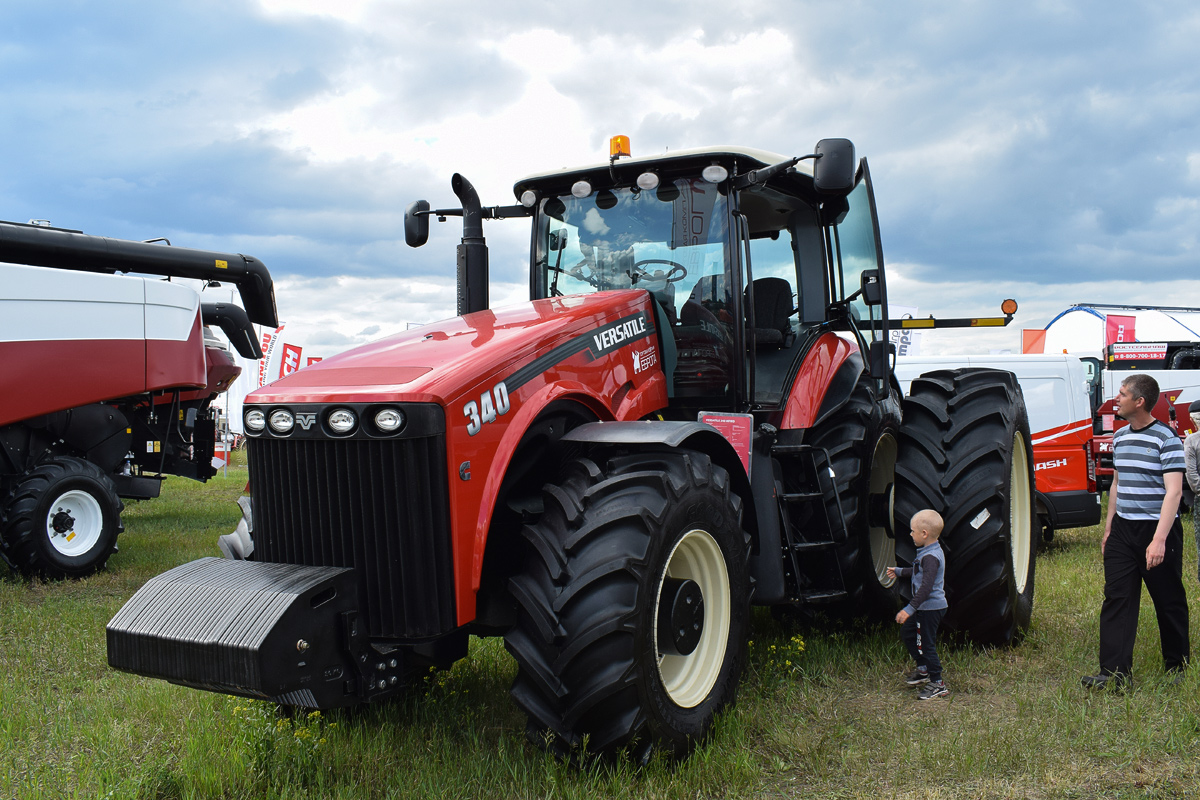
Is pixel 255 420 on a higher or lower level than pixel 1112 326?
lower

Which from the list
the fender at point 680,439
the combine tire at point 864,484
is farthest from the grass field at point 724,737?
the fender at point 680,439

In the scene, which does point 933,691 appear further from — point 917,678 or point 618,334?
point 618,334

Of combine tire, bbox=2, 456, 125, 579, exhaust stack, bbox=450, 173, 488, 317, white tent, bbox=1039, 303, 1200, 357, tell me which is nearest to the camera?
exhaust stack, bbox=450, 173, 488, 317

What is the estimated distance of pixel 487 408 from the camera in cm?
320

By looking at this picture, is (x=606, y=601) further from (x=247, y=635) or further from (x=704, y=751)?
(x=247, y=635)

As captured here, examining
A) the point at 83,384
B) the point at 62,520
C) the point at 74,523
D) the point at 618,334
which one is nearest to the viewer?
the point at 618,334

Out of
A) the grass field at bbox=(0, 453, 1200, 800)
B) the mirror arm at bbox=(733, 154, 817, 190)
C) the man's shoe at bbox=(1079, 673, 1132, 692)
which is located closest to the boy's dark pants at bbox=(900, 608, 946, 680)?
the grass field at bbox=(0, 453, 1200, 800)

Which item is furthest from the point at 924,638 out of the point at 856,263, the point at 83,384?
the point at 83,384

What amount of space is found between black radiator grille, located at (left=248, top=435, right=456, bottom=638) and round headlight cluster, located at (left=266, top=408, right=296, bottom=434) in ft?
0.19

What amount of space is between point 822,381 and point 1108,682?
2.01 meters

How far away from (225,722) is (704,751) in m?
2.02

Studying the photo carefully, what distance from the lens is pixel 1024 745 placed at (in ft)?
11.8

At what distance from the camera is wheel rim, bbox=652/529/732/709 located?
3.54 m

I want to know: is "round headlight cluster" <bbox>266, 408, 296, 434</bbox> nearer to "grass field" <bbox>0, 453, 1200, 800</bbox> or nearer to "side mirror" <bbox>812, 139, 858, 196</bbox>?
"grass field" <bbox>0, 453, 1200, 800</bbox>
